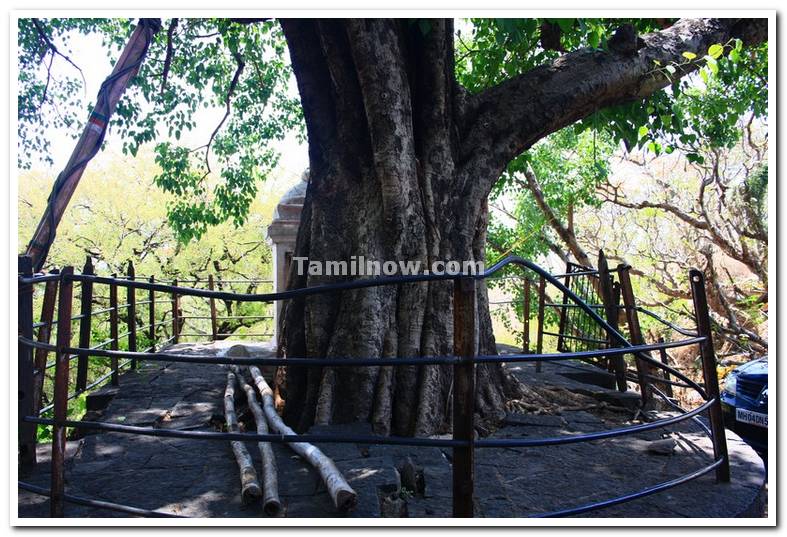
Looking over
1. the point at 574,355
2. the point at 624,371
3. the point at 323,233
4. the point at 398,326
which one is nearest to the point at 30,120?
the point at 323,233

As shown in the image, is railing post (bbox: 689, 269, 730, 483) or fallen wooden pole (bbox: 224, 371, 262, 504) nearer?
fallen wooden pole (bbox: 224, 371, 262, 504)

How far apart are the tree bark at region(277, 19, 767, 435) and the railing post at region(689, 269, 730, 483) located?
5.35 ft

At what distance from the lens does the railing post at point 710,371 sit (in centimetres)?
315

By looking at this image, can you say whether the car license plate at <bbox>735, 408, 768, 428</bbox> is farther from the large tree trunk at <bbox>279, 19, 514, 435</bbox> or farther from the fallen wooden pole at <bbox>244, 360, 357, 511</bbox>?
the fallen wooden pole at <bbox>244, 360, 357, 511</bbox>

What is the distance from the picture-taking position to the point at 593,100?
527cm

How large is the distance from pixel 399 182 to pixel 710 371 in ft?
7.61

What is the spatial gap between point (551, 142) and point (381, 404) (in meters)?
10.8

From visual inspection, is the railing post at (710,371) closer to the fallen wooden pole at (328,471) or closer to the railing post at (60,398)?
the fallen wooden pole at (328,471)

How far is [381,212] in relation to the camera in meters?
4.51

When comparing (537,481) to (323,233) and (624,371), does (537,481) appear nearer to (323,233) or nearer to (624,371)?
(323,233)

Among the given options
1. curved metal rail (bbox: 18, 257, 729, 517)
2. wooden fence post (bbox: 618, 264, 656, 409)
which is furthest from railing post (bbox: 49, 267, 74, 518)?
wooden fence post (bbox: 618, 264, 656, 409)

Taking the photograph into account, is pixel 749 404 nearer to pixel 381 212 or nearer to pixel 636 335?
pixel 636 335

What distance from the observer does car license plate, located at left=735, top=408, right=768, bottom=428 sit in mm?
5364

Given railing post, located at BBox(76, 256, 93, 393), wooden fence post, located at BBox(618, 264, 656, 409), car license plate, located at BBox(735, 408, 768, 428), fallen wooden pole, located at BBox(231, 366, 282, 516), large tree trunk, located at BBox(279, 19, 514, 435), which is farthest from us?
car license plate, located at BBox(735, 408, 768, 428)
